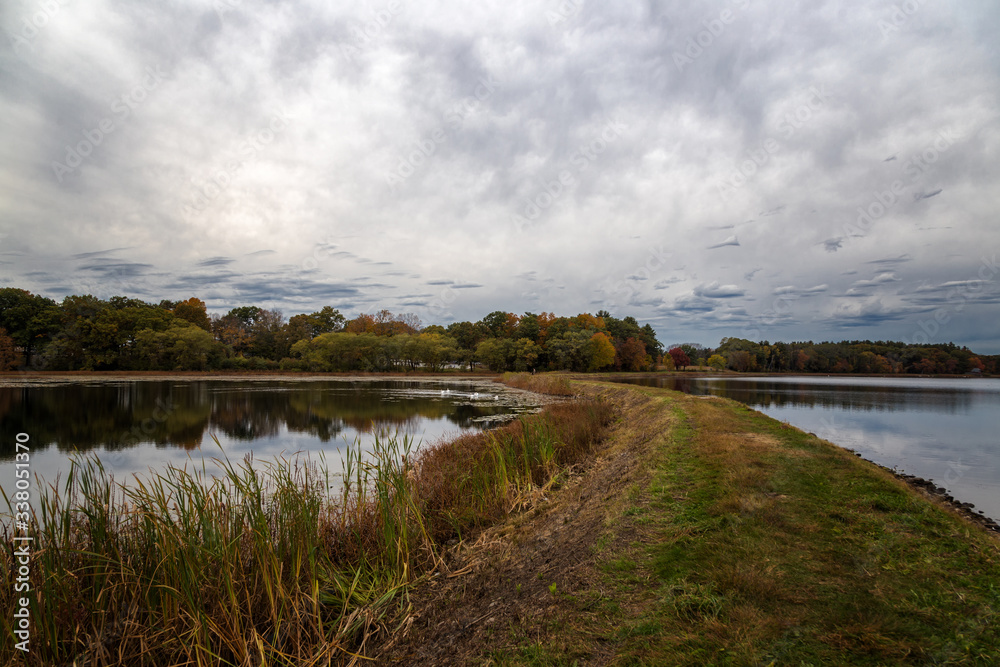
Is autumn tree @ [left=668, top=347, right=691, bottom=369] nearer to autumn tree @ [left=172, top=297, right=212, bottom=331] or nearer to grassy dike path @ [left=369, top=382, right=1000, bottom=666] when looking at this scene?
autumn tree @ [left=172, top=297, right=212, bottom=331]

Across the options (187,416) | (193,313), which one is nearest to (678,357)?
(193,313)

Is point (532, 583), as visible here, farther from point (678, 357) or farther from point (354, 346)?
point (678, 357)

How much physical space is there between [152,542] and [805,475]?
912cm

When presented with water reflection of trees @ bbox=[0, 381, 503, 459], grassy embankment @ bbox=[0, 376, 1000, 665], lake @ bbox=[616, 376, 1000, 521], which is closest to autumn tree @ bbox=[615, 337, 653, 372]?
lake @ bbox=[616, 376, 1000, 521]

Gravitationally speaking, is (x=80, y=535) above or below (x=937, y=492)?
above

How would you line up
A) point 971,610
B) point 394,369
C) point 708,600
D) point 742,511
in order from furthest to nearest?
1. point 394,369
2. point 742,511
3. point 708,600
4. point 971,610

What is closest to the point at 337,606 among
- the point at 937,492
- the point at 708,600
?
the point at 708,600

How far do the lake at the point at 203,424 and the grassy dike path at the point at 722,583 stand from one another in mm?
3586

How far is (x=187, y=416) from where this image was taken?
76.1 feet

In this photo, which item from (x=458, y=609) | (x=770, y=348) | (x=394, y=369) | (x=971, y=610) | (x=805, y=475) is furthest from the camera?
(x=770, y=348)

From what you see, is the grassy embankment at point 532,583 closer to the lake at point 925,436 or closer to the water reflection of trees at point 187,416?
the lake at point 925,436

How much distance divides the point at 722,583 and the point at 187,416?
26.5 m

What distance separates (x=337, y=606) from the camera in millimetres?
4387

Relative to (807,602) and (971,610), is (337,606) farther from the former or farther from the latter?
(971,610)
